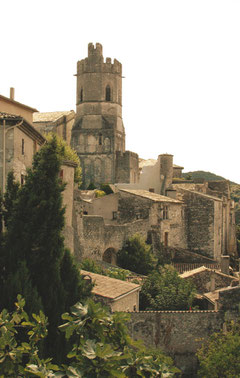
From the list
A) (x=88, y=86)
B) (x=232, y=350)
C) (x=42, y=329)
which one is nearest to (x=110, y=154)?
(x=88, y=86)

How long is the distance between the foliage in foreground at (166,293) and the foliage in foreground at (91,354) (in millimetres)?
16381

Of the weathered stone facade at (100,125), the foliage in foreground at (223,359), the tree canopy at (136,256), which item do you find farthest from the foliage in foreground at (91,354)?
the weathered stone facade at (100,125)

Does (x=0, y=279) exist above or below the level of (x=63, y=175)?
below

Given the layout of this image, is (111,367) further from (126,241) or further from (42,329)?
(126,241)

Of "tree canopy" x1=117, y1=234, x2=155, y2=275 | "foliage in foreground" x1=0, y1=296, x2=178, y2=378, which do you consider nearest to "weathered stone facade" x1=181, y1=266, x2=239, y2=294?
"tree canopy" x1=117, y1=234, x2=155, y2=275

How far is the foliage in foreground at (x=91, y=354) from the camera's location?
236 inches

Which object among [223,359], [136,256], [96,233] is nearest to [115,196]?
[136,256]

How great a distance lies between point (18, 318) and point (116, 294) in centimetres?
1242

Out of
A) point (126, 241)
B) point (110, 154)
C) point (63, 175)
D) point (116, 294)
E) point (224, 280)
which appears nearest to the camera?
point (116, 294)

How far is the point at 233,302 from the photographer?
17.9 metres

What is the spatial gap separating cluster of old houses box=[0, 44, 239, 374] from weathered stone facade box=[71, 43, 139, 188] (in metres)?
0.13

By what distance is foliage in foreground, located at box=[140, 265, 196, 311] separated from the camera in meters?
22.8

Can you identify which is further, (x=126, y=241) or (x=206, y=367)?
(x=126, y=241)

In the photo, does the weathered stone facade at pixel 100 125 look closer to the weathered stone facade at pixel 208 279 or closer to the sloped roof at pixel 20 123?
the weathered stone facade at pixel 208 279
